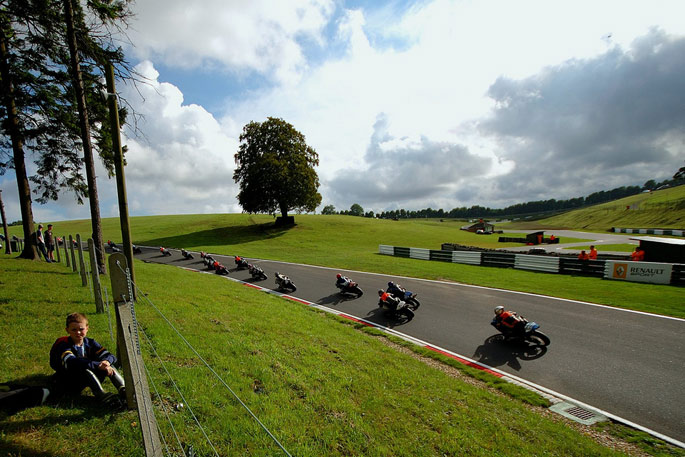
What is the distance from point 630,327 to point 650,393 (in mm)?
4322

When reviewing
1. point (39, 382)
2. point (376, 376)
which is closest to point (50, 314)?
point (39, 382)

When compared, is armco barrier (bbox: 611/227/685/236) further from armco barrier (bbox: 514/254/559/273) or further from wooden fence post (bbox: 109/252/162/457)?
wooden fence post (bbox: 109/252/162/457)

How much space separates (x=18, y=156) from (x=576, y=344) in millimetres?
22717

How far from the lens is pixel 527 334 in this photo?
7.94m

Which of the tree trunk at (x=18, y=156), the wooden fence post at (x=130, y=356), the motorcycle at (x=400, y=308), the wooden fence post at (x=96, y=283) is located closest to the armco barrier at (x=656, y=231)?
the motorcycle at (x=400, y=308)

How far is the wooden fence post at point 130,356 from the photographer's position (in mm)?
2312

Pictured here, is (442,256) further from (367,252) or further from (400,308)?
(400,308)

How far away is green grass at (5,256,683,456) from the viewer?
11.5 ft

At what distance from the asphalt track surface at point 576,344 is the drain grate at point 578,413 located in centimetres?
35

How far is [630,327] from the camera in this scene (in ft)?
30.1

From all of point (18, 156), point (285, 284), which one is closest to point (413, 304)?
point (285, 284)

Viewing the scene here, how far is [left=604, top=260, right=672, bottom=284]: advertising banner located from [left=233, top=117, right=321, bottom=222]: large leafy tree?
35.7m

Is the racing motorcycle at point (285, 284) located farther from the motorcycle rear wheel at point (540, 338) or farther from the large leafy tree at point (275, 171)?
the large leafy tree at point (275, 171)

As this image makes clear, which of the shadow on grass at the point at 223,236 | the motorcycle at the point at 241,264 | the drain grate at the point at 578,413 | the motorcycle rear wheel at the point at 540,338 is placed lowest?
the drain grate at the point at 578,413
